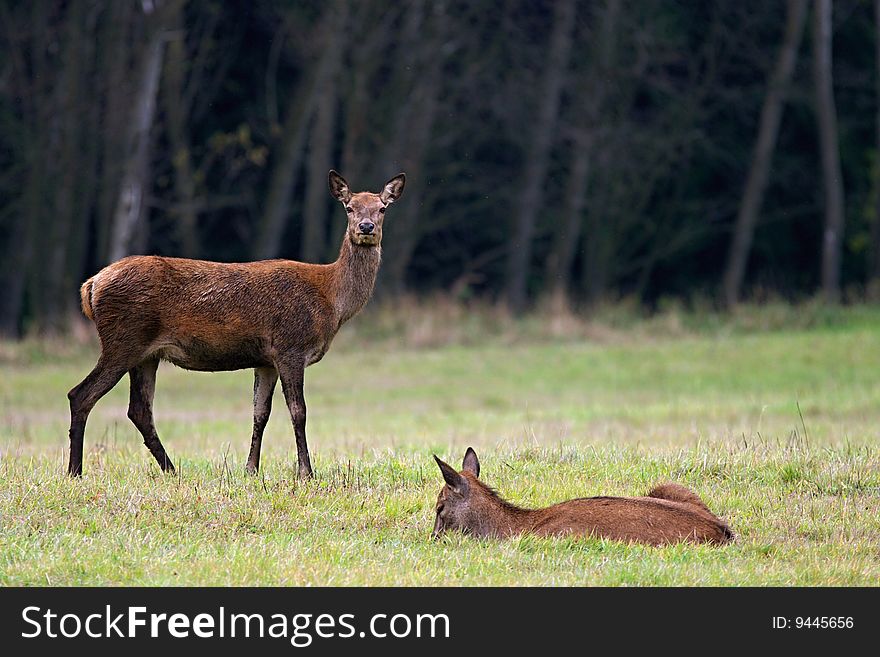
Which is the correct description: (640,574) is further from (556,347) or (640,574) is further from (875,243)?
(875,243)

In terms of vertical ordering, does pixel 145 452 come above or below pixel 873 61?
below

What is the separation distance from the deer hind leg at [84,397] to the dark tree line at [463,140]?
15934 millimetres

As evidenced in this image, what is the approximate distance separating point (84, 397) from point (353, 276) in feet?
6.76

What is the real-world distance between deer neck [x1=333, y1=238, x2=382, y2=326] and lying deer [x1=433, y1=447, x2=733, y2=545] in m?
2.31

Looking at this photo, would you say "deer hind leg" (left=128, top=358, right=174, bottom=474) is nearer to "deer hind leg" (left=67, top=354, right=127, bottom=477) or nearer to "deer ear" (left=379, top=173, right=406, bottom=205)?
"deer hind leg" (left=67, top=354, right=127, bottom=477)

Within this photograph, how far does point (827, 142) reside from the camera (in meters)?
32.5

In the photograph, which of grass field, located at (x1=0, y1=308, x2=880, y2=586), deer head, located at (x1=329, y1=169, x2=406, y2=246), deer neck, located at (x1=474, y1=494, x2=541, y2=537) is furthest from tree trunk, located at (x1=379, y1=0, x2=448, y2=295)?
deer neck, located at (x1=474, y1=494, x2=541, y2=537)

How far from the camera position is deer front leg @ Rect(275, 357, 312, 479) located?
9.77 meters

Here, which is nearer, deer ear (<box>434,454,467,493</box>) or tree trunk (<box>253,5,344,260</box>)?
deer ear (<box>434,454,467,493</box>)

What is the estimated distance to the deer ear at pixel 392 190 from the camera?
10.3m

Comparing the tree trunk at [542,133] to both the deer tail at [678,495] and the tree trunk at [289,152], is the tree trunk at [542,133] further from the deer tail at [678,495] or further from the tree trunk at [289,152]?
the deer tail at [678,495]

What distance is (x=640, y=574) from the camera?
7.20 m

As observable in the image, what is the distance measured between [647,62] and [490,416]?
1874 centimetres

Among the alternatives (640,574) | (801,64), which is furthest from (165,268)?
Answer: (801,64)
